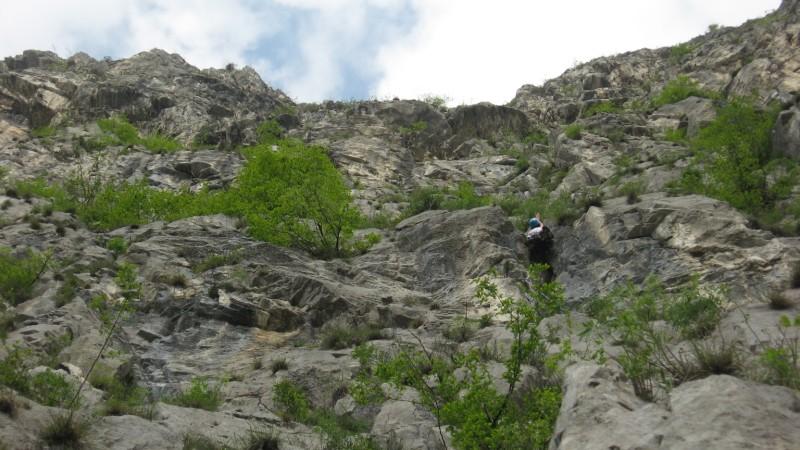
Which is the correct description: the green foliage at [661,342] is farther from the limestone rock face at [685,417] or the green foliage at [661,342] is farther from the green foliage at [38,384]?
the green foliage at [38,384]

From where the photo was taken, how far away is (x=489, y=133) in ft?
144

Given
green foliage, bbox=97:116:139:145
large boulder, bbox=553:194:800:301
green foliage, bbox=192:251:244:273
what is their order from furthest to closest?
green foliage, bbox=97:116:139:145 → green foliage, bbox=192:251:244:273 → large boulder, bbox=553:194:800:301

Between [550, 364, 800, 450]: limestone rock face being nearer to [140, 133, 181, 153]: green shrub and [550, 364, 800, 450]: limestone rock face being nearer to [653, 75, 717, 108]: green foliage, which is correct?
[653, 75, 717, 108]: green foliage

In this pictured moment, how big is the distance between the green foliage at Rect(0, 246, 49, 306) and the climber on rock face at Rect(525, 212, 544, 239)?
45.8 ft

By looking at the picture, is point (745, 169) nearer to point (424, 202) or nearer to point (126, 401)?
point (424, 202)

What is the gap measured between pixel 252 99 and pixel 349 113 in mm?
8946

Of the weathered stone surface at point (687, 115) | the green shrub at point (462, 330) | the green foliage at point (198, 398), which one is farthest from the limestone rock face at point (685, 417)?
the weathered stone surface at point (687, 115)

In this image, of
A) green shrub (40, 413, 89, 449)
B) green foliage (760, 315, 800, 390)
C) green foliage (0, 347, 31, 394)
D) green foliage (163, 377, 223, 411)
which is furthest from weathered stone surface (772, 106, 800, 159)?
green foliage (0, 347, 31, 394)

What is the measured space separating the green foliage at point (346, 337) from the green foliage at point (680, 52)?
37.9 metres

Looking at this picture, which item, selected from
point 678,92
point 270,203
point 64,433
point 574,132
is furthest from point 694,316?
point 678,92

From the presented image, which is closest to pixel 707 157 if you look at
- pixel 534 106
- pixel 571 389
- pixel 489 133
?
pixel 571 389

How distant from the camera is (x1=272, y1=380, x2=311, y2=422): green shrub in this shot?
1311 centimetres

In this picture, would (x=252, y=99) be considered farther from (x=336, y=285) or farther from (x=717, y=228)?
(x=717, y=228)

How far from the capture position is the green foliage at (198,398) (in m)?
13.1
